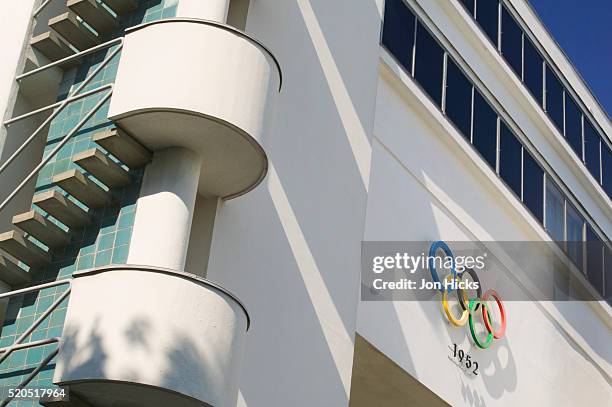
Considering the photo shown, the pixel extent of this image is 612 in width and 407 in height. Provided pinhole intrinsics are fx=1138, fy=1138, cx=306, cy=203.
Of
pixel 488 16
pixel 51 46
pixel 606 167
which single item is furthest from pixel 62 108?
pixel 606 167

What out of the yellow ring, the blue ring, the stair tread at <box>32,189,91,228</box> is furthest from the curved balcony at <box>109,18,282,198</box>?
the yellow ring

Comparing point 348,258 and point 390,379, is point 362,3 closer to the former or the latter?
point 348,258

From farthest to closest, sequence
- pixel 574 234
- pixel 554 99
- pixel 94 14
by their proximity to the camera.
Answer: pixel 554 99
pixel 574 234
pixel 94 14

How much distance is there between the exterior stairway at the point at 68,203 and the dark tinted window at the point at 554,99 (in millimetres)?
14693

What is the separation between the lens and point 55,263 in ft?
46.2

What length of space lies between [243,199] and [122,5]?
125 inches

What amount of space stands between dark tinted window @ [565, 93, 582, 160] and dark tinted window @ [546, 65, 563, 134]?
15.7 inches

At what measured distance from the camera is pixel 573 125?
2778cm

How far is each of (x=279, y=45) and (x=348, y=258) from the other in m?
3.34

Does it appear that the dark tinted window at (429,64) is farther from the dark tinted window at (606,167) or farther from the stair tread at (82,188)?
the dark tinted window at (606,167)

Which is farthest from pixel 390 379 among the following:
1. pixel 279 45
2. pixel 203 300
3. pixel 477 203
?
pixel 203 300

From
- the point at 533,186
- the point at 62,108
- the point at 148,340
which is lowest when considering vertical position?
the point at 148,340

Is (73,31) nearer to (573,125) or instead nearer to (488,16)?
(488,16)

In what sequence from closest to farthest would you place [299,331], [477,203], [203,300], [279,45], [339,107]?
1. [203,300]
2. [299,331]
3. [279,45]
4. [339,107]
5. [477,203]
